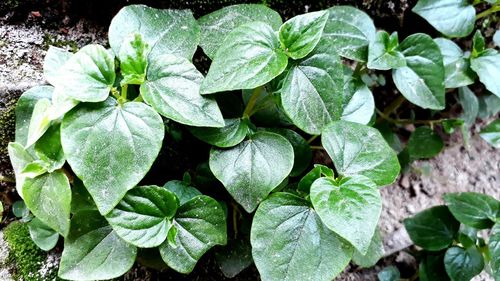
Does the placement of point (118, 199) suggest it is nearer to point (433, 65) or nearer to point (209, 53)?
point (209, 53)

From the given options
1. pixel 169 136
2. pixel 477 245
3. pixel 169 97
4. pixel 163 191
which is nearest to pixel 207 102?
pixel 169 97

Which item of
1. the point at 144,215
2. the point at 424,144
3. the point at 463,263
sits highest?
the point at 144,215

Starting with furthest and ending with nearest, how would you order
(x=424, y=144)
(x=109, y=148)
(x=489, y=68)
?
(x=424, y=144) → (x=489, y=68) → (x=109, y=148)

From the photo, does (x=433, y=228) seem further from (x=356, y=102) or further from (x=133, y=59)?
(x=133, y=59)

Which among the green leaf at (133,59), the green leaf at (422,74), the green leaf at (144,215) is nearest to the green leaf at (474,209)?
the green leaf at (422,74)

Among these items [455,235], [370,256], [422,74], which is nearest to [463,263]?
[455,235]

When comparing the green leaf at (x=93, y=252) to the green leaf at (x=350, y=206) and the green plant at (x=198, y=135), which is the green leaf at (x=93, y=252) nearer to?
the green plant at (x=198, y=135)

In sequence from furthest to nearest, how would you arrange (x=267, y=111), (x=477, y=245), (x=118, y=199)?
1. (x=477, y=245)
2. (x=267, y=111)
3. (x=118, y=199)
